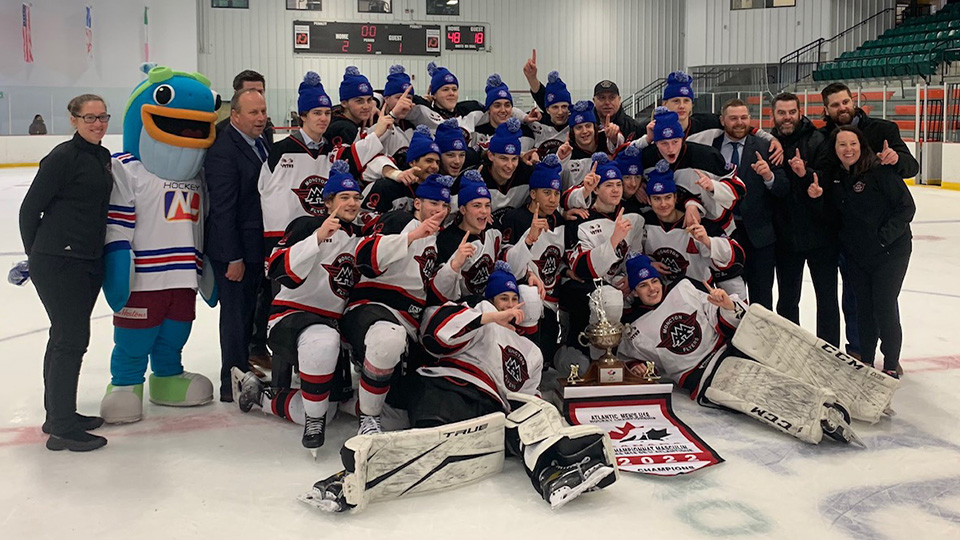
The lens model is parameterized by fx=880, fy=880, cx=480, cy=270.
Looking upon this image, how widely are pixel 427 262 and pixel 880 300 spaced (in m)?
1.96

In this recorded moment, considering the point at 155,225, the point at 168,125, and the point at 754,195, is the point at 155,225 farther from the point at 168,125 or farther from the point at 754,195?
the point at 754,195

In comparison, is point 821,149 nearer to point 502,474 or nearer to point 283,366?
point 502,474

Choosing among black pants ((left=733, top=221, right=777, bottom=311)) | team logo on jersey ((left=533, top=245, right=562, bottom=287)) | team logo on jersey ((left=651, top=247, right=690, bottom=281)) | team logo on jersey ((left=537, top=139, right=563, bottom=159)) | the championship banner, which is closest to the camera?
the championship banner

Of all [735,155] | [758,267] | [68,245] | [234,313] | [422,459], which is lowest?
[422,459]

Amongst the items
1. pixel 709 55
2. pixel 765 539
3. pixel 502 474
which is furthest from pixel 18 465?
pixel 709 55

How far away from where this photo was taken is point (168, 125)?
3.53 m

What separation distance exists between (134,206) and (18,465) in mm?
1046

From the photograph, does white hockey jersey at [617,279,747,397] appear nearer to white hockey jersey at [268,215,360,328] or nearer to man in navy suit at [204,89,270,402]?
white hockey jersey at [268,215,360,328]

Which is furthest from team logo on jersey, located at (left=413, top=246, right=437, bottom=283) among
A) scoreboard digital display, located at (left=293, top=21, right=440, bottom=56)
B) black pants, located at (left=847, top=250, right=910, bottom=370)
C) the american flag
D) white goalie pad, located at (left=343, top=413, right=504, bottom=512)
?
the american flag

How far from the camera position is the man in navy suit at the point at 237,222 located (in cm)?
362

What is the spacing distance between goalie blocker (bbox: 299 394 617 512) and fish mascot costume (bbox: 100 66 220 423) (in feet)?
4.10

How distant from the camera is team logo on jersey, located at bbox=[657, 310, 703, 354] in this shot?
3.71 meters

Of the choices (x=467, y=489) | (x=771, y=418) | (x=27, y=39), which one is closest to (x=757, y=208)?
(x=771, y=418)

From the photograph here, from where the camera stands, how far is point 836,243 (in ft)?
13.2
